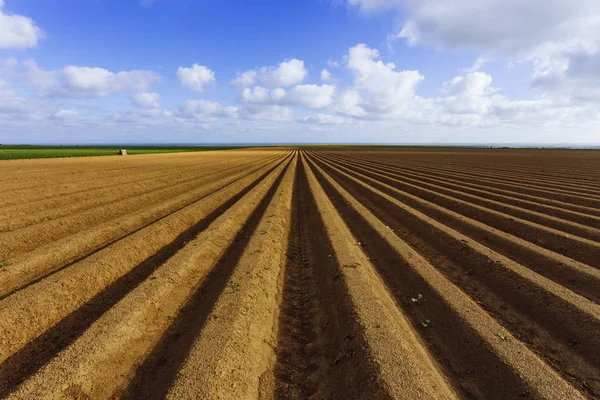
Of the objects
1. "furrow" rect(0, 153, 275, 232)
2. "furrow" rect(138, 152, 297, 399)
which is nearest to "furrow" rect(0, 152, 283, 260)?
"furrow" rect(0, 153, 275, 232)

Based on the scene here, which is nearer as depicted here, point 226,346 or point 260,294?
point 226,346

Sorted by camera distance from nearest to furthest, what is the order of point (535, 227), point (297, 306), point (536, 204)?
point (297, 306)
point (535, 227)
point (536, 204)

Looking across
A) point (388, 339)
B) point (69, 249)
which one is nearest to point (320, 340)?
point (388, 339)

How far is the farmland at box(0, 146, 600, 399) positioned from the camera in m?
3.42

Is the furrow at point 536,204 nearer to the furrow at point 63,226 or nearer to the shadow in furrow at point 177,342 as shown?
the shadow in furrow at point 177,342

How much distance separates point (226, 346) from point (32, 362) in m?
2.45

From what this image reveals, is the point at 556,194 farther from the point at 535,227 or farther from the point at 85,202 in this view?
the point at 85,202

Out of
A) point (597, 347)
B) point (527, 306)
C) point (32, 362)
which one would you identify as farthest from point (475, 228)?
point (32, 362)

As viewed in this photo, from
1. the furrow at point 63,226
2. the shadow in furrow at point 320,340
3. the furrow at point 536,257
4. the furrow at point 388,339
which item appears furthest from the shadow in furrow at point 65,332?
the furrow at point 536,257

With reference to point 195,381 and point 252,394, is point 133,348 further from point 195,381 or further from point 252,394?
point 252,394

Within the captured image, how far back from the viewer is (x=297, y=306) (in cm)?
523

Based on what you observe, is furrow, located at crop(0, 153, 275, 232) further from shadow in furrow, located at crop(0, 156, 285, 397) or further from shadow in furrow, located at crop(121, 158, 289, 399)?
shadow in furrow, located at crop(121, 158, 289, 399)

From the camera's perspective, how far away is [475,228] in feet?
A: 28.4

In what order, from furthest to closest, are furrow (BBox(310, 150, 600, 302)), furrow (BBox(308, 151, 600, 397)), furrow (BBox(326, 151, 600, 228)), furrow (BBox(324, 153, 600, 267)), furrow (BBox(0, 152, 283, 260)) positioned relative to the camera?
furrow (BBox(326, 151, 600, 228))
furrow (BBox(0, 152, 283, 260))
furrow (BBox(324, 153, 600, 267))
furrow (BBox(310, 150, 600, 302))
furrow (BBox(308, 151, 600, 397))
